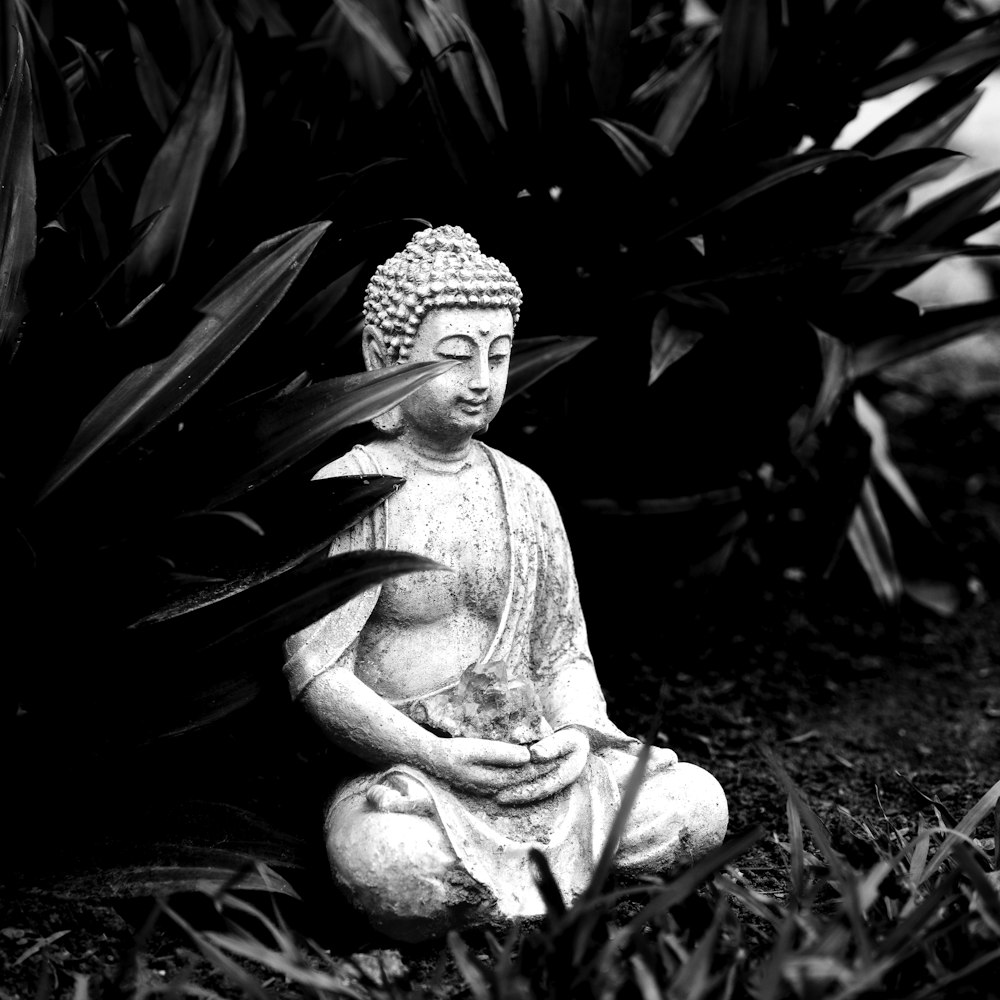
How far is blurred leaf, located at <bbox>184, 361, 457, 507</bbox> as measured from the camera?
316cm

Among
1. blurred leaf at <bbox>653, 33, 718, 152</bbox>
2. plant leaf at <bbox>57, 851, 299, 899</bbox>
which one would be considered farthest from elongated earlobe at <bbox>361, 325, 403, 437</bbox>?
blurred leaf at <bbox>653, 33, 718, 152</bbox>

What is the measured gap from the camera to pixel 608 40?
462 cm

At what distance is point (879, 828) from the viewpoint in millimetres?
3748

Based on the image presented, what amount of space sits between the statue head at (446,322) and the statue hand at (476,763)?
0.74 meters

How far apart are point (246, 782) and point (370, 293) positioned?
4.60 ft

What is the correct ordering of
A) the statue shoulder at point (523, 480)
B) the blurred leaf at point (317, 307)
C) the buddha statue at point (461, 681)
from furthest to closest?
the blurred leaf at point (317, 307)
the statue shoulder at point (523, 480)
the buddha statue at point (461, 681)

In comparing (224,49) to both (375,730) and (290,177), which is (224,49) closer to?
(290,177)

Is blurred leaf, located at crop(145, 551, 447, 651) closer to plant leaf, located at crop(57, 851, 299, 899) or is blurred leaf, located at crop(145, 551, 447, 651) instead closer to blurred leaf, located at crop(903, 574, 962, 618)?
plant leaf, located at crop(57, 851, 299, 899)

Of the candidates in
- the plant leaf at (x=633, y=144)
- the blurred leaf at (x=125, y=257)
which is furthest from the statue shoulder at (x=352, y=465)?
the plant leaf at (x=633, y=144)

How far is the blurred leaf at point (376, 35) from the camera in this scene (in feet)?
15.0

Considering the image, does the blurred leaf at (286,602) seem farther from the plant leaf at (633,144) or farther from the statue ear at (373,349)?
the plant leaf at (633,144)

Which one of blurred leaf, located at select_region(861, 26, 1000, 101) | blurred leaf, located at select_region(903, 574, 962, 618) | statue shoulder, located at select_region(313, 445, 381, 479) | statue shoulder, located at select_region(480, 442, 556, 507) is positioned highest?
blurred leaf, located at select_region(861, 26, 1000, 101)

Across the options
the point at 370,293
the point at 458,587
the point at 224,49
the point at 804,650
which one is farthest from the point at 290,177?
the point at 804,650

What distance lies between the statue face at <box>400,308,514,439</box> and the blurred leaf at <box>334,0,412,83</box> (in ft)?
5.09
